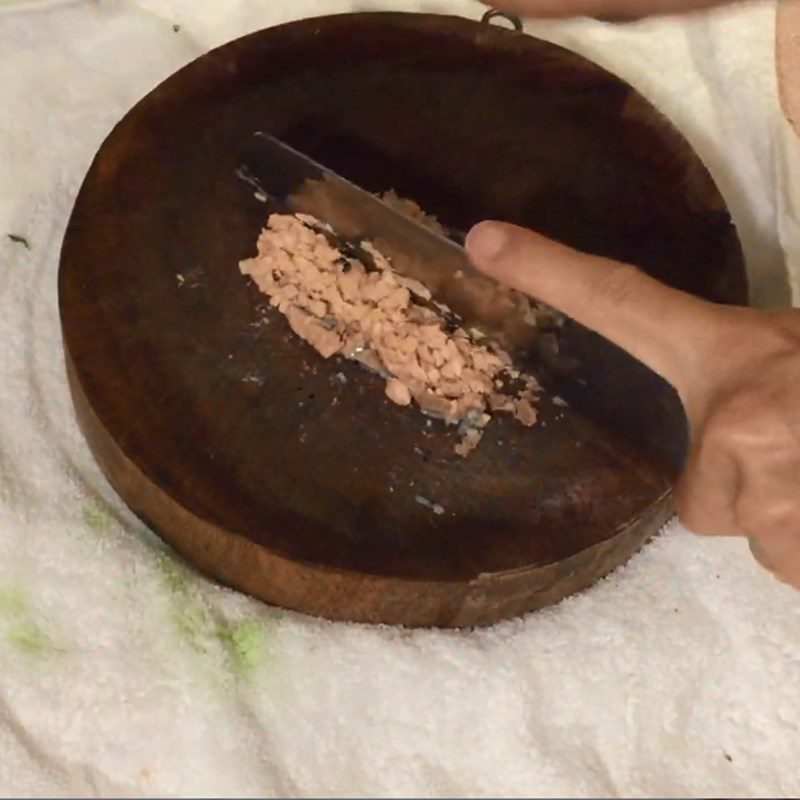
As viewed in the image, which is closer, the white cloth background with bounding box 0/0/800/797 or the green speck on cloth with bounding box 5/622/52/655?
the white cloth background with bounding box 0/0/800/797

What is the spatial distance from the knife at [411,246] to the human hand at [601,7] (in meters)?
0.28

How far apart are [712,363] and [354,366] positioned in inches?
9.0

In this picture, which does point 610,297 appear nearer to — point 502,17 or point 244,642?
point 244,642

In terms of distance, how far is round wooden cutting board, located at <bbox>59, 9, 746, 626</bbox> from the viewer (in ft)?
2.13

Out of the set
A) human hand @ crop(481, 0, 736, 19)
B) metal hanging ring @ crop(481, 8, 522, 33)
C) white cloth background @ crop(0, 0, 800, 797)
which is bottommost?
white cloth background @ crop(0, 0, 800, 797)

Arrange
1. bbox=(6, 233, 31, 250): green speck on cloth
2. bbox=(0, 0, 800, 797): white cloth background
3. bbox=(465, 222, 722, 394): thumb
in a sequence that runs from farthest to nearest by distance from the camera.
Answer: bbox=(6, 233, 31, 250): green speck on cloth
bbox=(465, 222, 722, 394): thumb
bbox=(0, 0, 800, 797): white cloth background

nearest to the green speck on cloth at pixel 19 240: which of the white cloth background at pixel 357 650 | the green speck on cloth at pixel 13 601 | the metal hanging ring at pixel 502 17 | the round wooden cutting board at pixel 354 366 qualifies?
the white cloth background at pixel 357 650

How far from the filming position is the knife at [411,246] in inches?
27.0

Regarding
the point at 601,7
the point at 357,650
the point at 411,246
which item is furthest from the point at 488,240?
the point at 601,7

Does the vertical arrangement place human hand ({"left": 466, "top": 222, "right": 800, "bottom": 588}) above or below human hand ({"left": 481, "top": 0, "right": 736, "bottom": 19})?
below

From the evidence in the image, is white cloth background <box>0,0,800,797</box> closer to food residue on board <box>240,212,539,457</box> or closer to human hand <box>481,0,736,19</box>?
human hand <box>481,0,736,19</box>

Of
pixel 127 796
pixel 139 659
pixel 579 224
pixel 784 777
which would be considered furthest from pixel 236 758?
pixel 579 224

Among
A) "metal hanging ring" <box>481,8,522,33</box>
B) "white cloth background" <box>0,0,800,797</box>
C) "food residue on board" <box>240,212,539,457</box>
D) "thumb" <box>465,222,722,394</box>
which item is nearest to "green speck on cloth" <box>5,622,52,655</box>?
"white cloth background" <box>0,0,800,797</box>

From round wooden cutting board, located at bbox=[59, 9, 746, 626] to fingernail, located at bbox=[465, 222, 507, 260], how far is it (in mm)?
73
